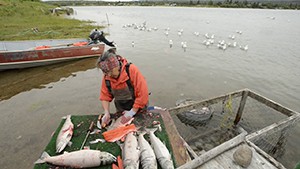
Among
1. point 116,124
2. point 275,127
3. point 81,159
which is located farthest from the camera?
point 275,127

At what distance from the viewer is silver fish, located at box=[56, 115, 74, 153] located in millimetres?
2691

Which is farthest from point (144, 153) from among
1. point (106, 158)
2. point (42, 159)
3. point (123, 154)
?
point (42, 159)

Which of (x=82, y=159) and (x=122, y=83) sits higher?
(x=122, y=83)

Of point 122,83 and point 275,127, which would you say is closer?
point 122,83

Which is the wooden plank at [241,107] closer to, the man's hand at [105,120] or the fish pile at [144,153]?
the fish pile at [144,153]

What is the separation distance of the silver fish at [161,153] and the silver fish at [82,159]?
2.11 feet

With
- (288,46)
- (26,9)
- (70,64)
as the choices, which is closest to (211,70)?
(70,64)

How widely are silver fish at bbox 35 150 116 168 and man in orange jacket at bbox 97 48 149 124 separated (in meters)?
0.83

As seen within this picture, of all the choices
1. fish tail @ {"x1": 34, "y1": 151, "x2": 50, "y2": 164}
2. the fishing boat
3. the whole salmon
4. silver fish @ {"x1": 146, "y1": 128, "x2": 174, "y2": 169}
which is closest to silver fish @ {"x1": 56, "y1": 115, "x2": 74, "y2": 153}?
fish tail @ {"x1": 34, "y1": 151, "x2": 50, "y2": 164}

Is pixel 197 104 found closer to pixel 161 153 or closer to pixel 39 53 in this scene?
pixel 161 153

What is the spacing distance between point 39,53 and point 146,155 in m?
10.6

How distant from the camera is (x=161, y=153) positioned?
2.54 metres

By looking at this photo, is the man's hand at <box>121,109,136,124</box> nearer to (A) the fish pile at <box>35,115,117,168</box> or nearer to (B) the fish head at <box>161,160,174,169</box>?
(A) the fish pile at <box>35,115,117,168</box>

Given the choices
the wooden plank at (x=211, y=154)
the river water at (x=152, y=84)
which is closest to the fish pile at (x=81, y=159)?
the wooden plank at (x=211, y=154)
